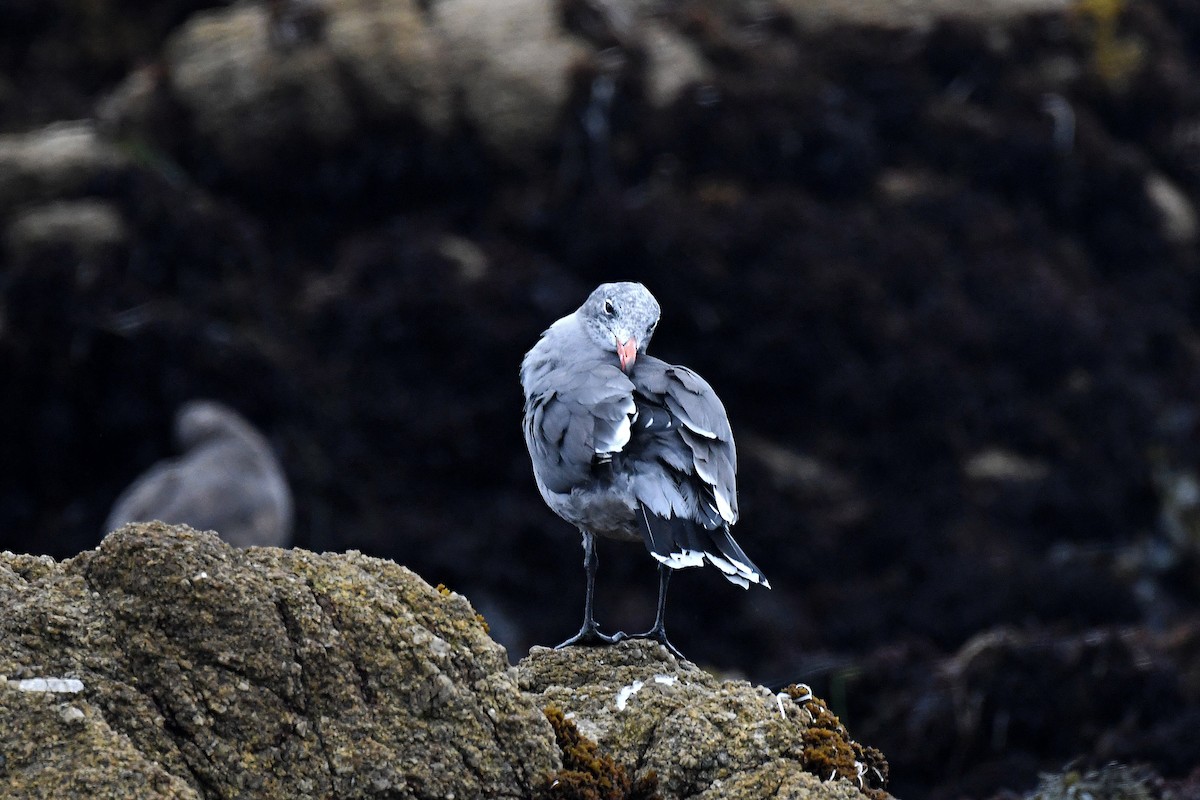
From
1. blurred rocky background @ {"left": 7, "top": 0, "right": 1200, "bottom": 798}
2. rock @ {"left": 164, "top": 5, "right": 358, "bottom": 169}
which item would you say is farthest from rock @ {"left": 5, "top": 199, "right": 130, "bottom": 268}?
rock @ {"left": 164, "top": 5, "right": 358, "bottom": 169}

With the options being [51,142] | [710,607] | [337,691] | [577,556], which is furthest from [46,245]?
[337,691]

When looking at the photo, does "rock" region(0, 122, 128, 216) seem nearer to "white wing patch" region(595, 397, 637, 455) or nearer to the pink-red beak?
the pink-red beak

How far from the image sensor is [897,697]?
11336 mm

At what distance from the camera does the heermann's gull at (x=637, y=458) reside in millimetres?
5949

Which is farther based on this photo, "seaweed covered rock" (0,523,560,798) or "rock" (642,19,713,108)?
"rock" (642,19,713,108)

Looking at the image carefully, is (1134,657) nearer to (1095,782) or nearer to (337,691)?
(1095,782)

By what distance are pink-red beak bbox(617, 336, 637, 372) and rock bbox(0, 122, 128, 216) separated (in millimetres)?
12357

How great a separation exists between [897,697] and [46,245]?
→ 10776 mm

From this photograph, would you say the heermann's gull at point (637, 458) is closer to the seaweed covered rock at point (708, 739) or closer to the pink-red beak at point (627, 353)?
the pink-red beak at point (627, 353)

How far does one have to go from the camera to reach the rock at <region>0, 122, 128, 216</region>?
17406 mm

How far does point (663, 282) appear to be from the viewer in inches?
672

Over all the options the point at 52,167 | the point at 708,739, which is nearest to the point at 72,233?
the point at 52,167

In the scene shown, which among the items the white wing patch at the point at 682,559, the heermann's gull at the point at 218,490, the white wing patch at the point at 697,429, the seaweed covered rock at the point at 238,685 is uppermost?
the seaweed covered rock at the point at 238,685

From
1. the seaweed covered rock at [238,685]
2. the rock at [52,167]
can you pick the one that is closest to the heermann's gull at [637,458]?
the seaweed covered rock at [238,685]
